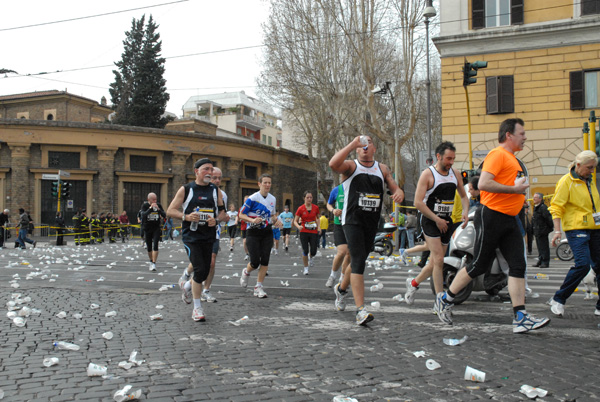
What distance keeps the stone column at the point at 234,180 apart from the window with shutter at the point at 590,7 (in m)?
27.3

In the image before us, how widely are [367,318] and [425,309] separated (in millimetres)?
1452

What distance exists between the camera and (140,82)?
47.8 m

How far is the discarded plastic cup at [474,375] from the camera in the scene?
3.75 m

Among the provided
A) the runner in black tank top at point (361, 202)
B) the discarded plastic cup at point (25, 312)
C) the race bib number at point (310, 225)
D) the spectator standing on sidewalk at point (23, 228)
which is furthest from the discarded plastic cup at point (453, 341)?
the spectator standing on sidewalk at point (23, 228)

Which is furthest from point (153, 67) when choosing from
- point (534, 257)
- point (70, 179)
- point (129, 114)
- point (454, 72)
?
point (534, 257)

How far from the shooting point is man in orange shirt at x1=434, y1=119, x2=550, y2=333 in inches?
204

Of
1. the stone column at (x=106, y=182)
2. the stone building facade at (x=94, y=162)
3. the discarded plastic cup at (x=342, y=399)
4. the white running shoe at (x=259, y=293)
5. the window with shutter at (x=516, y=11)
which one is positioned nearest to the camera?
the discarded plastic cup at (x=342, y=399)

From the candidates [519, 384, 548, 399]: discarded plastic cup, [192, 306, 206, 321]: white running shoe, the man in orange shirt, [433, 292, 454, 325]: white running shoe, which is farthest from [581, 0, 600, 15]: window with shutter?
[519, 384, 548, 399]: discarded plastic cup

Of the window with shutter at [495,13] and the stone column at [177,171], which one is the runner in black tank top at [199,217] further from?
the stone column at [177,171]

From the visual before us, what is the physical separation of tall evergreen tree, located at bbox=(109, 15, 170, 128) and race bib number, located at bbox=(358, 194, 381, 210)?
4406 centimetres

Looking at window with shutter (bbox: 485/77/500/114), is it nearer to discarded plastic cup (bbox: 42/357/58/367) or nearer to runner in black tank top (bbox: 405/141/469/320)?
runner in black tank top (bbox: 405/141/469/320)

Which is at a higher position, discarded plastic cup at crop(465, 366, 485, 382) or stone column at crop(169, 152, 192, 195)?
stone column at crop(169, 152, 192, 195)

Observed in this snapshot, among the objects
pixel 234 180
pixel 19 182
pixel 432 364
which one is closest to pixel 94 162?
pixel 19 182

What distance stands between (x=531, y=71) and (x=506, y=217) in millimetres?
18387
